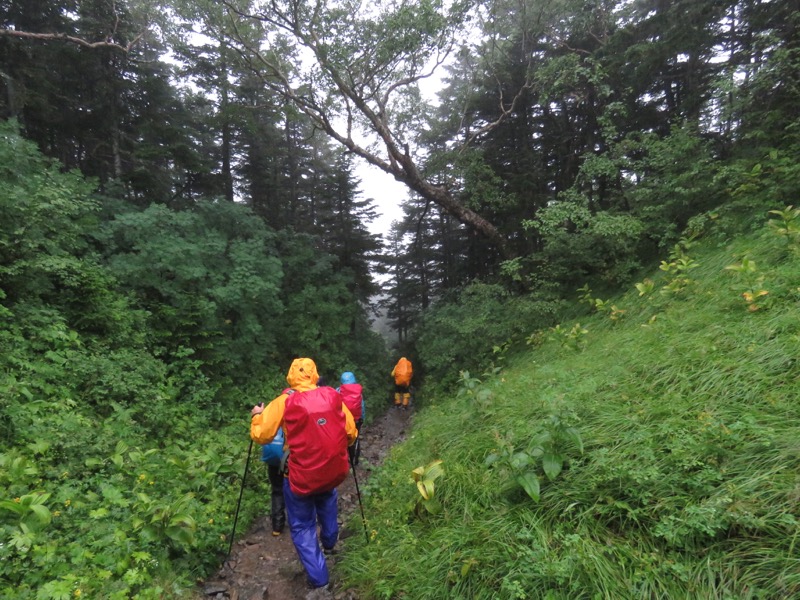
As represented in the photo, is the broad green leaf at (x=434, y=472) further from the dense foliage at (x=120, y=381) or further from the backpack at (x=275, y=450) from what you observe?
the dense foliage at (x=120, y=381)

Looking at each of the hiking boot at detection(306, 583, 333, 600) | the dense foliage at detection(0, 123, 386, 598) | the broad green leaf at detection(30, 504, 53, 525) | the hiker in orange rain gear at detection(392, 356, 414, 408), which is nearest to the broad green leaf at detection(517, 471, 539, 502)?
the hiking boot at detection(306, 583, 333, 600)

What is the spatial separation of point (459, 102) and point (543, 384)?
523 inches

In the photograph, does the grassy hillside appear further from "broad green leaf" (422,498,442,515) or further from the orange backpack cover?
the orange backpack cover

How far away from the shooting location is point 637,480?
257 cm

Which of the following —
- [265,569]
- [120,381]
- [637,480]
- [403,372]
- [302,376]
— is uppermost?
[120,381]

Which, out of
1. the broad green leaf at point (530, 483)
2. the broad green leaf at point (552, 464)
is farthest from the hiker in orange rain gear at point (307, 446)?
the broad green leaf at point (552, 464)

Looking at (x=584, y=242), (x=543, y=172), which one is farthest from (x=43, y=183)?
(x=543, y=172)

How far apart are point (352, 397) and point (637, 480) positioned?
4.28 metres

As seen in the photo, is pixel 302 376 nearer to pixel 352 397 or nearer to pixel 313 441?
pixel 313 441

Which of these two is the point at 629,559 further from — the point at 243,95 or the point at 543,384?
the point at 243,95

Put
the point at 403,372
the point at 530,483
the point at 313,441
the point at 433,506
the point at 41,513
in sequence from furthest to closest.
A: the point at 403,372 → the point at 433,506 → the point at 313,441 → the point at 41,513 → the point at 530,483

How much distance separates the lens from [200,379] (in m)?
7.50

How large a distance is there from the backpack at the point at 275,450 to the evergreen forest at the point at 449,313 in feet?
1.43

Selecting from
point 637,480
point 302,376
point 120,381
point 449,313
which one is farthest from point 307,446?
point 449,313
